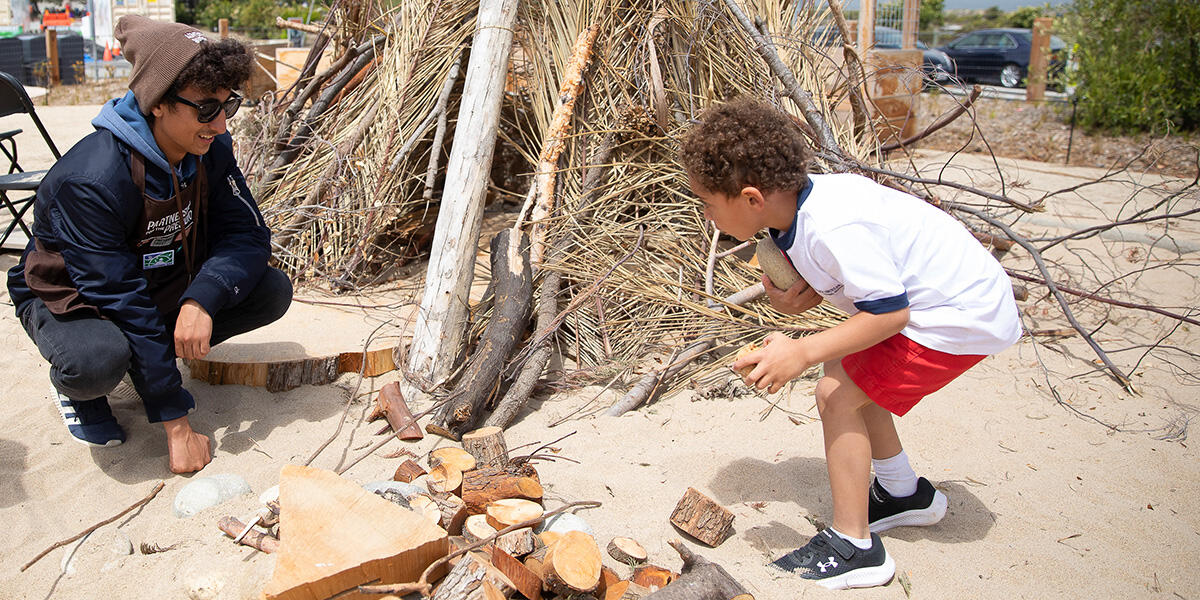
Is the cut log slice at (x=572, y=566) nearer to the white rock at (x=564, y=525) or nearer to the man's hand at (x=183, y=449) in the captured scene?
the white rock at (x=564, y=525)

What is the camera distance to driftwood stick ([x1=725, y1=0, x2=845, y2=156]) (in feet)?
12.3

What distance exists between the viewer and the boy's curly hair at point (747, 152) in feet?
6.19

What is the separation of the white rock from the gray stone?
90 centimetres

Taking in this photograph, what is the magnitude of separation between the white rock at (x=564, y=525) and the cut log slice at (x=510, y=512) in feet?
0.18

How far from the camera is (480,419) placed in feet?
9.69

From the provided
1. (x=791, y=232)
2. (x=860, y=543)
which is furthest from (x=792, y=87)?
(x=860, y=543)

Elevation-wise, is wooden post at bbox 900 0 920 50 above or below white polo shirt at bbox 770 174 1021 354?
above

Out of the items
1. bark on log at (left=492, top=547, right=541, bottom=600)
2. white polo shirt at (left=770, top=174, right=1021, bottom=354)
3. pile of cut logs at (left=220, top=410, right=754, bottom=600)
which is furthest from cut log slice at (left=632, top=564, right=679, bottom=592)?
white polo shirt at (left=770, top=174, right=1021, bottom=354)

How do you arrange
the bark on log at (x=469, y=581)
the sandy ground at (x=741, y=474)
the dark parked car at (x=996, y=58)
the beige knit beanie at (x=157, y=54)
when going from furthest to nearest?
the dark parked car at (x=996, y=58)
the beige knit beanie at (x=157, y=54)
the sandy ground at (x=741, y=474)
the bark on log at (x=469, y=581)

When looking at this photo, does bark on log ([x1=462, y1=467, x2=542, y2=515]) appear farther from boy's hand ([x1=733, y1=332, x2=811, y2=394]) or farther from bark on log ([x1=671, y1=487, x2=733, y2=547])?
boy's hand ([x1=733, y1=332, x2=811, y2=394])

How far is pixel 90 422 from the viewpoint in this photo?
2.62 meters

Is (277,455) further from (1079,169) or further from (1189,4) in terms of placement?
(1189,4)

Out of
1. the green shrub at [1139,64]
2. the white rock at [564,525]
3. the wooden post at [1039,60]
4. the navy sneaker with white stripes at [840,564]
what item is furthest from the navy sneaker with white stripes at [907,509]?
the wooden post at [1039,60]

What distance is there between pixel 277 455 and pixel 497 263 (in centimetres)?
123
